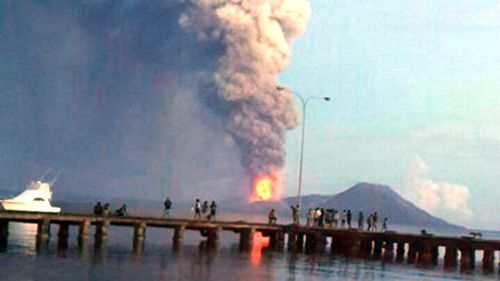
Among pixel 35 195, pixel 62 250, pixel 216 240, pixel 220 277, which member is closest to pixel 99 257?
pixel 62 250

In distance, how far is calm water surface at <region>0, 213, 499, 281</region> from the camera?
53.4 meters

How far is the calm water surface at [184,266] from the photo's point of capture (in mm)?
53406

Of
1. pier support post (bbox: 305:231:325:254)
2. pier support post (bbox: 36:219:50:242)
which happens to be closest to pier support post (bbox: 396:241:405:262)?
pier support post (bbox: 305:231:325:254)

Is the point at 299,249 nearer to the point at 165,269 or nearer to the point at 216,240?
the point at 216,240

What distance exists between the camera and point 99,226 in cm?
8144

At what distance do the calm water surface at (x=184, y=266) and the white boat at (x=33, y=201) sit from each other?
45522 millimetres

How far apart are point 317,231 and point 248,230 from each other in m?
6.18

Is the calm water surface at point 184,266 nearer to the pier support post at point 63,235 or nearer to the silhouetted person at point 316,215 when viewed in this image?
the pier support post at point 63,235

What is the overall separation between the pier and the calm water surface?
1.76 m

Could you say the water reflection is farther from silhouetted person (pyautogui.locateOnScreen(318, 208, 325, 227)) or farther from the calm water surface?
silhouetted person (pyautogui.locateOnScreen(318, 208, 325, 227))

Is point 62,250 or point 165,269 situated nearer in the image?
point 165,269

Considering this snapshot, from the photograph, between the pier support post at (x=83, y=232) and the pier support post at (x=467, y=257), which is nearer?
the pier support post at (x=83, y=232)

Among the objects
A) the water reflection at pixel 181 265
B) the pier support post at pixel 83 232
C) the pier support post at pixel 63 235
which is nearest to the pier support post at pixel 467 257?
the water reflection at pixel 181 265

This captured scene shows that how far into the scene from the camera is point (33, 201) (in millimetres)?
130875
